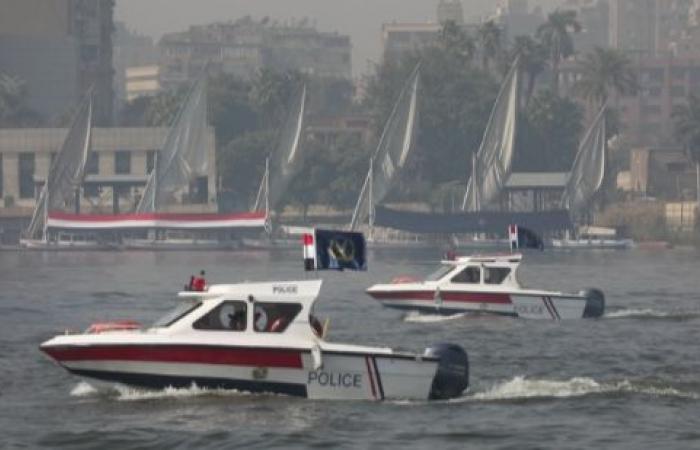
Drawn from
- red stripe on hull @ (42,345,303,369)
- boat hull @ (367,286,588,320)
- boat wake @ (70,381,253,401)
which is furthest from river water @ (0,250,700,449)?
red stripe on hull @ (42,345,303,369)

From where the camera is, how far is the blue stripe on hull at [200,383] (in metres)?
50.1

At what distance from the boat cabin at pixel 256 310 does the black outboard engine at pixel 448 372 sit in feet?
8.47

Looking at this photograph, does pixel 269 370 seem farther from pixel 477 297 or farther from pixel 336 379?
pixel 477 297

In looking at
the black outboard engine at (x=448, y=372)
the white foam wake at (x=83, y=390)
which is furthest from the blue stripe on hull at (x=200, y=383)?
the black outboard engine at (x=448, y=372)

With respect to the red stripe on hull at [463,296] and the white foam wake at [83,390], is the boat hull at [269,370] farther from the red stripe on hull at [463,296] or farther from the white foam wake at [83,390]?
the red stripe on hull at [463,296]

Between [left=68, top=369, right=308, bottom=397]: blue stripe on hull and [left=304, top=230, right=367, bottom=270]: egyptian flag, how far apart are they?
256 centimetres

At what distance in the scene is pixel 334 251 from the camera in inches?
1976

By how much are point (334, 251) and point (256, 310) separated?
2.04 m

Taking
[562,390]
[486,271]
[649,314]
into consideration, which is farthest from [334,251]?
[649,314]

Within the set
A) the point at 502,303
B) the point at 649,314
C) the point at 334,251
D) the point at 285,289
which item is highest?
the point at 334,251

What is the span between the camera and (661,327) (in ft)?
259

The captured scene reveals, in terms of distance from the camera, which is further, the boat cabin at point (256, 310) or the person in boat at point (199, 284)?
the person in boat at point (199, 284)

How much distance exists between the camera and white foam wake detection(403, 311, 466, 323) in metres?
78.1

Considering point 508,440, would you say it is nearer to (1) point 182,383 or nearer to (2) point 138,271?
(1) point 182,383
